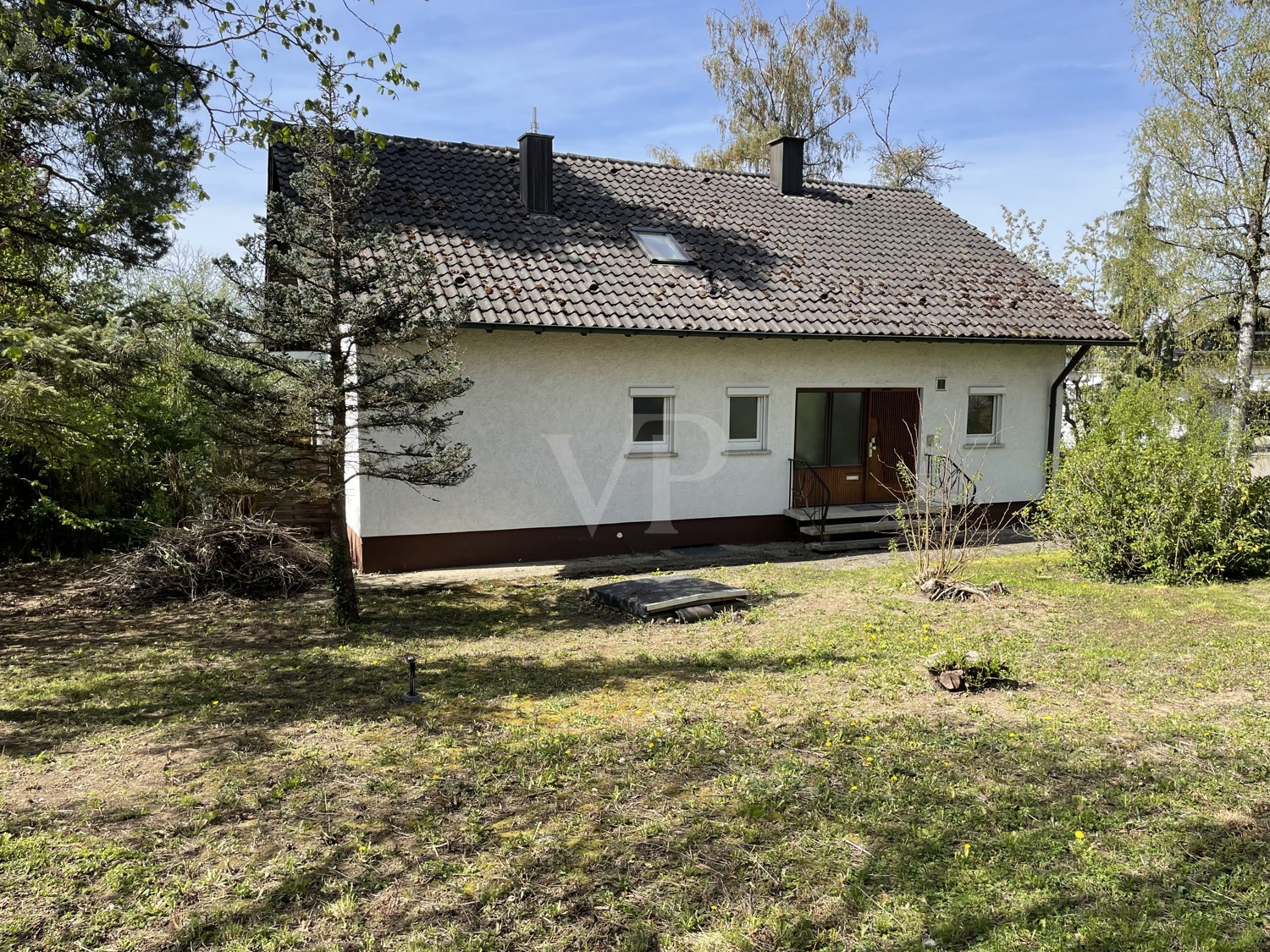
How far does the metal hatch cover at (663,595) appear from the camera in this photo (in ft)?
30.4

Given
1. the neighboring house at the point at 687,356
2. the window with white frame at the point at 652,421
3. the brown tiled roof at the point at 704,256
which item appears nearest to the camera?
the neighboring house at the point at 687,356

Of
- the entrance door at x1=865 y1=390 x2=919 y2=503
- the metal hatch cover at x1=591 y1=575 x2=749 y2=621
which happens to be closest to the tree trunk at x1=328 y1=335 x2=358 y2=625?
the metal hatch cover at x1=591 y1=575 x2=749 y2=621

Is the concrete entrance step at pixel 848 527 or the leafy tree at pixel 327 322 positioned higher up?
the leafy tree at pixel 327 322

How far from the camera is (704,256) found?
1448 centimetres

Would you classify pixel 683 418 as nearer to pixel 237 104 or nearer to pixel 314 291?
pixel 314 291

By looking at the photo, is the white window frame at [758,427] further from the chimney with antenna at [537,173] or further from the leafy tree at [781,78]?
the leafy tree at [781,78]

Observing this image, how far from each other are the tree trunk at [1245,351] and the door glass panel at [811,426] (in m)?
9.88

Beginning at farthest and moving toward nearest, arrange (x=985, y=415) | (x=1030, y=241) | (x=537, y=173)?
(x=1030, y=241) < (x=985, y=415) < (x=537, y=173)

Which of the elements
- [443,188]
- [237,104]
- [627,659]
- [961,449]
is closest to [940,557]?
[627,659]

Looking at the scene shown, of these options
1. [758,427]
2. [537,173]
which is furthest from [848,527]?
[537,173]

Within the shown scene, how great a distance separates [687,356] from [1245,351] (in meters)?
13.2

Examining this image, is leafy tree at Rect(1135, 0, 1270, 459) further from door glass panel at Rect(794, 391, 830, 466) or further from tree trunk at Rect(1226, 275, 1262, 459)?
door glass panel at Rect(794, 391, 830, 466)

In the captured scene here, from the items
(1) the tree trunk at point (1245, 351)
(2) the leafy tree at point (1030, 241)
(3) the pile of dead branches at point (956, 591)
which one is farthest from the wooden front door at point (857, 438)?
(2) the leafy tree at point (1030, 241)

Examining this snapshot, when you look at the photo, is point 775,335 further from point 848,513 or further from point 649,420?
point 848,513
